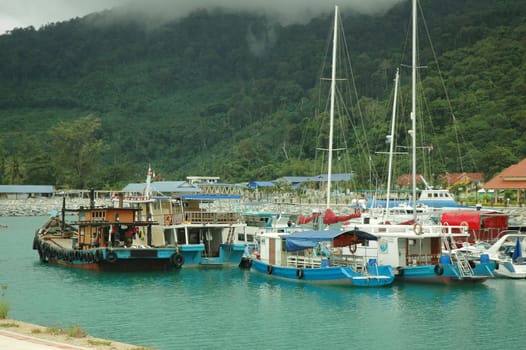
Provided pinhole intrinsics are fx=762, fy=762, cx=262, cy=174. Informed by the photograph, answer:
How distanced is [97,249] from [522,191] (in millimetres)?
54701

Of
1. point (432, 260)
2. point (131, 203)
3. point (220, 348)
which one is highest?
point (131, 203)

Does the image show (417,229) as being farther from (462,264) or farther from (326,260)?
(326,260)

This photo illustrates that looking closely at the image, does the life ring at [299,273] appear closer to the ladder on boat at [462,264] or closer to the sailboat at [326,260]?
the sailboat at [326,260]

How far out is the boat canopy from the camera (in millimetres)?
37531

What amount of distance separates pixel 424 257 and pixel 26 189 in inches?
4502

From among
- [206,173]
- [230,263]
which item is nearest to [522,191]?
[230,263]

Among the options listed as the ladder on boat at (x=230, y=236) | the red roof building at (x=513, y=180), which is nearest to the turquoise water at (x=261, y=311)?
the ladder on boat at (x=230, y=236)

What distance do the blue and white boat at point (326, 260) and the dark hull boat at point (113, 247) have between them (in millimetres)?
6032

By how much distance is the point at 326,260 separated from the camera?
127 ft

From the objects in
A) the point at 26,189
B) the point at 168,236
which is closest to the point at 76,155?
the point at 26,189

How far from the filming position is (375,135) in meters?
120

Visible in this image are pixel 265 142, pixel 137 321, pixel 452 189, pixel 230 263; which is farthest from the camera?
pixel 265 142

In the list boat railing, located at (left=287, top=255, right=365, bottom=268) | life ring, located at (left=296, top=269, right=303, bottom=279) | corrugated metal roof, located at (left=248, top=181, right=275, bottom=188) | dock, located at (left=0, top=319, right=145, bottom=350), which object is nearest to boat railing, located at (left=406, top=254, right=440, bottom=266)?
boat railing, located at (left=287, top=255, right=365, bottom=268)

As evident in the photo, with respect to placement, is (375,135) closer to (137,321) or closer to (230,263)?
(230,263)
